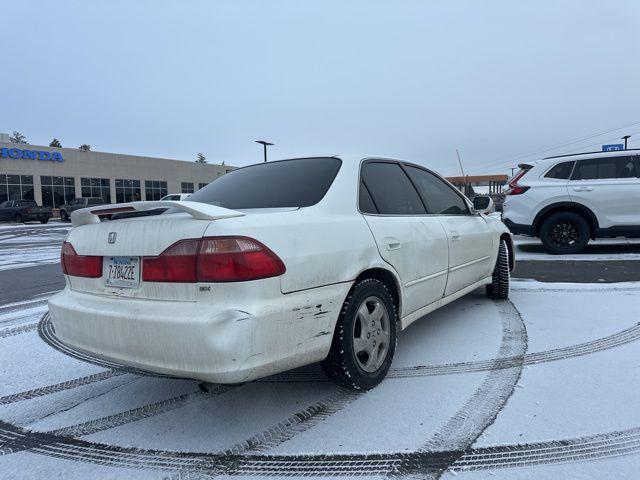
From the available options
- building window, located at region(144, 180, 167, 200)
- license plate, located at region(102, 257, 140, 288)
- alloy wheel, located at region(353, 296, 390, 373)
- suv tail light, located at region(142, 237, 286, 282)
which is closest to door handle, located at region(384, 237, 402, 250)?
alloy wheel, located at region(353, 296, 390, 373)

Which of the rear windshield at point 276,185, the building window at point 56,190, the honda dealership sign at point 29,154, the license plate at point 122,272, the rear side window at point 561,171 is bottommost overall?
the license plate at point 122,272

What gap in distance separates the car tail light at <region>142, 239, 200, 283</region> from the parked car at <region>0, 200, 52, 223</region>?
104 ft

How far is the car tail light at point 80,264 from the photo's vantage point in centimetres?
259

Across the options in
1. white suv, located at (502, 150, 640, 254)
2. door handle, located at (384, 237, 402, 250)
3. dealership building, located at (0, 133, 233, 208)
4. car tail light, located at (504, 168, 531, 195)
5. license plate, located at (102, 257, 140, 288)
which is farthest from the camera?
dealership building, located at (0, 133, 233, 208)

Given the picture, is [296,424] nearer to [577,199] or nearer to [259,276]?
[259,276]

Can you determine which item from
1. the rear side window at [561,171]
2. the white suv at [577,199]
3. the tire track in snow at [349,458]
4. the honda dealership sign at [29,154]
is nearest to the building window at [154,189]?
the honda dealership sign at [29,154]

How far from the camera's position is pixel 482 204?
4.78 m

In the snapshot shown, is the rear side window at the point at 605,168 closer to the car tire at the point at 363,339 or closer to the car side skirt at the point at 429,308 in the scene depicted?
the car side skirt at the point at 429,308

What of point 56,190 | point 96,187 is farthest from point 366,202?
point 96,187

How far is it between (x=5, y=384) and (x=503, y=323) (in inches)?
153

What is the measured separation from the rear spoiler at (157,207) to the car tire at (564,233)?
7.34 m

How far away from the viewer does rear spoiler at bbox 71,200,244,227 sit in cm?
223

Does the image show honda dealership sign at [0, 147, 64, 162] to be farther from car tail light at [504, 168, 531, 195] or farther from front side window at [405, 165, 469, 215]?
front side window at [405, 165, 469, 215]

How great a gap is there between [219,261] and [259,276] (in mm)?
196
